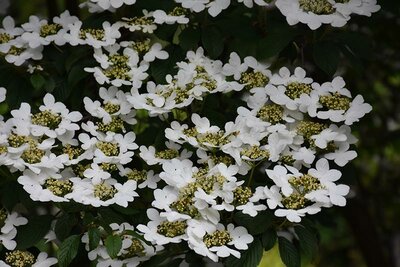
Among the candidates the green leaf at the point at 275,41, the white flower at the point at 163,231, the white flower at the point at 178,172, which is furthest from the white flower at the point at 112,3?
the white flower at the point at 163,231

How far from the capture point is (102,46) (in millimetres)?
1753

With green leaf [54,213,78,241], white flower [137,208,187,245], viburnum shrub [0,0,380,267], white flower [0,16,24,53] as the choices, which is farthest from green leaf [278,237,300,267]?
white flower [0,16,24,53]

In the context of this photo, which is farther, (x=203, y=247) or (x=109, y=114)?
(x=109, y=114)

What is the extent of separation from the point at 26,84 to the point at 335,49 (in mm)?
745

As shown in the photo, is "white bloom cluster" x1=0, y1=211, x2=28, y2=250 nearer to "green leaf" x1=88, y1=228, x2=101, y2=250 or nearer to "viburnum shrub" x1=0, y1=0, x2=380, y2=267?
"viburnum shrub" x1=0, y1=0, x2=380, y2=267

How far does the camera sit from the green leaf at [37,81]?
1.65 m

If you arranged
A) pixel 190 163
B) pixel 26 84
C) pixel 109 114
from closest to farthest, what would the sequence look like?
pixel 190 163 < pixel 109 114 < pixel 26 84

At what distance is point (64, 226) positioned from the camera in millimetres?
1499

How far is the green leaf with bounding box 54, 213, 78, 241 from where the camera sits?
1498 mm

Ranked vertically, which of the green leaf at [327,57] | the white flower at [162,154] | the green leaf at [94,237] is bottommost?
the green leaf at [94,237]

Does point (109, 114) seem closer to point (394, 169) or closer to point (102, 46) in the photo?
point (102, 46)

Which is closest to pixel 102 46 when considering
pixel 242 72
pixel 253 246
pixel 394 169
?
pixel 242 72

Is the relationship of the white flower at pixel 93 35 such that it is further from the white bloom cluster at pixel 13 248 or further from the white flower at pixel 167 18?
the white bloom cluster at pixel 13 248

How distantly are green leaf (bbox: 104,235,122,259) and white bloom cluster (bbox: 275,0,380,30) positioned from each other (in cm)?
61
